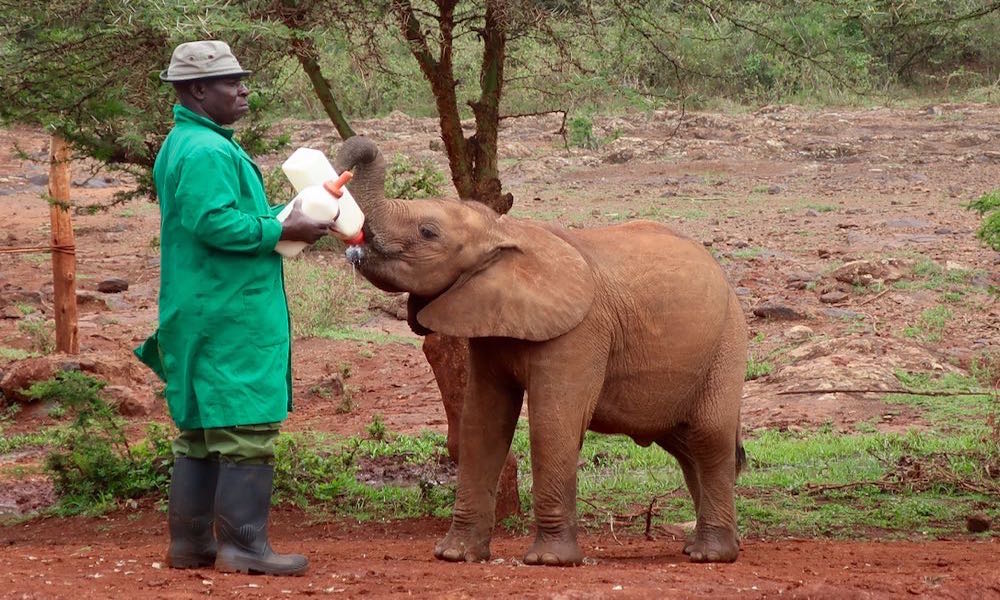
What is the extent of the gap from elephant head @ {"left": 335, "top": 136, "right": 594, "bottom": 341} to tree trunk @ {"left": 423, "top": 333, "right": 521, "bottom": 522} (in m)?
1.60

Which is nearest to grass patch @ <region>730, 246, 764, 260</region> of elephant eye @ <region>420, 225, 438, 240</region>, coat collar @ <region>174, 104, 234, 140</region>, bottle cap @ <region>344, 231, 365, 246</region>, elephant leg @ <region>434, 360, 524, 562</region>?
elephant leg @ <region>434, 360, 524, 562</region>

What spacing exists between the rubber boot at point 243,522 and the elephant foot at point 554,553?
3.93ft

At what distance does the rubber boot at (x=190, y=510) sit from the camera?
18.5 feet

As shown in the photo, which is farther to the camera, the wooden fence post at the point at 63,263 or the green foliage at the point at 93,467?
the wooden fence post at the point at 63,263

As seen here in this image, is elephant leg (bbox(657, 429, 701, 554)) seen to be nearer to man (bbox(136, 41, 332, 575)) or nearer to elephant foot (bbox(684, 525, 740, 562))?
elephant foot (bbox(684, 525, 740, 562))

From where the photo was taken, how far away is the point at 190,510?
5.62 metres

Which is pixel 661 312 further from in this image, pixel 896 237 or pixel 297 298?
pixel 896 237

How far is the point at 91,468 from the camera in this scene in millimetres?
8430

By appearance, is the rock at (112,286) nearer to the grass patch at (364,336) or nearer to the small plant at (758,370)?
the grass patch at (364,336)

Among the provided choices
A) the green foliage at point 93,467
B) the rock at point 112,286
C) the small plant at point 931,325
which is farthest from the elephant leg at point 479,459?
the rock at point 112,286

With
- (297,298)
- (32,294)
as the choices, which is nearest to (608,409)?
(297,298)

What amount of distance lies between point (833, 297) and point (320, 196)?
10.2m

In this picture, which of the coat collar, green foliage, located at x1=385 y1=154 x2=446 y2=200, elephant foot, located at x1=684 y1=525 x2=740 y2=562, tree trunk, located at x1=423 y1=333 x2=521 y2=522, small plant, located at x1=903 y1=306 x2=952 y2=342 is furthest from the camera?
small plant, located at x1=903 y1=306 x2=952 y2=342

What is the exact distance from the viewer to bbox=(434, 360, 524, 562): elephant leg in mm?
6465
